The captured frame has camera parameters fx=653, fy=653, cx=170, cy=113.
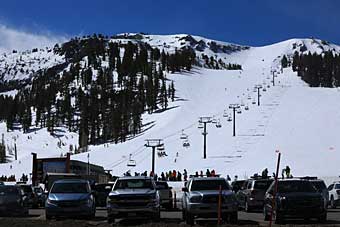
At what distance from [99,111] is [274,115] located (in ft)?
221

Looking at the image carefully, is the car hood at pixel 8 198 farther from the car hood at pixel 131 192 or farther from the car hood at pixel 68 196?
the car hood at pixel 131 192

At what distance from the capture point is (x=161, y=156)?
81812 mm

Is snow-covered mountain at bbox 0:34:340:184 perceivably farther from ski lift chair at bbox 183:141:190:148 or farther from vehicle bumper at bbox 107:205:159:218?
vehicle bumper at bbox 107:205:159:218

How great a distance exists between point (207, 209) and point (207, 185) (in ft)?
4.99

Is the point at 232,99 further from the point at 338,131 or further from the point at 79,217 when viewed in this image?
the point at 79,217

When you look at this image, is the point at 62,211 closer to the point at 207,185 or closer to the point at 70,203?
the point at 70,203

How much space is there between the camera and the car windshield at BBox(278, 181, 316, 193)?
2325 centimetres

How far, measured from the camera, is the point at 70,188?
1042 inches

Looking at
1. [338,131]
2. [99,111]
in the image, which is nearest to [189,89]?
[99,111]

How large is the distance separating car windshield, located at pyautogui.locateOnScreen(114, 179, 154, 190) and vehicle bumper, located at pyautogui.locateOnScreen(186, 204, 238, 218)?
2.81 meters

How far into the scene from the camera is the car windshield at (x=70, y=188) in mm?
26312

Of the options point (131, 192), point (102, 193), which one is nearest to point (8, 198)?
point (131, 192)

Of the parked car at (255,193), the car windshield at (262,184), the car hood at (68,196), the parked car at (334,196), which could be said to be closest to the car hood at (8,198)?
the car hood at (68,196)

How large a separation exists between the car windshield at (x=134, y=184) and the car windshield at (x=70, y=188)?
2018 mm
